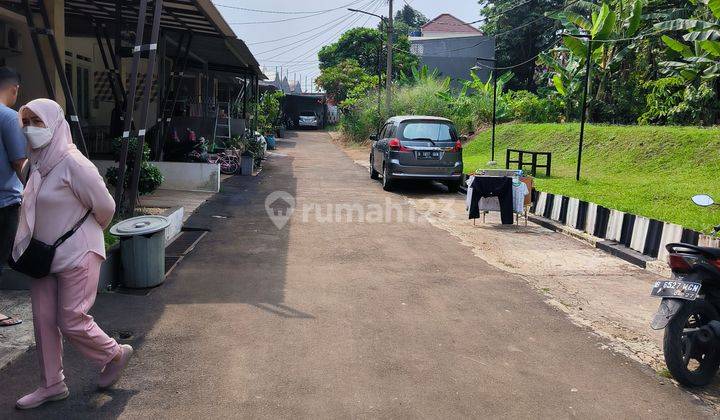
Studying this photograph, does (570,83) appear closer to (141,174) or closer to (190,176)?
(190,176)

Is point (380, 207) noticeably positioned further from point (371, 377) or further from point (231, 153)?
point (371, 377)

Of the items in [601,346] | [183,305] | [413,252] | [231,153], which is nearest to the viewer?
[601,346]

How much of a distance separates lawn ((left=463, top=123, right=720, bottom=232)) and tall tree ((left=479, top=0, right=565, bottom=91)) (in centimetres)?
2625

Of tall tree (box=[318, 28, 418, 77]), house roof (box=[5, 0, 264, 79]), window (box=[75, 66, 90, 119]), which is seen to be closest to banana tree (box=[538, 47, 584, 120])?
house roof (box=[5, 0, 264, 79])

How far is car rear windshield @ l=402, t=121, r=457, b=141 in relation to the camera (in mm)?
14719

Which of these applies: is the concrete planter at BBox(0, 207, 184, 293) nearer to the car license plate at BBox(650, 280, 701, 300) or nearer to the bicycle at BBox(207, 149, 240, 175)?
the car license plate at BBox(650, 280, 701, 300)

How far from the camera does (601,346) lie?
5281 millimetres

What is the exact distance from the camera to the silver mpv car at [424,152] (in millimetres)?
14492

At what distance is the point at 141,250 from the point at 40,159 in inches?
105

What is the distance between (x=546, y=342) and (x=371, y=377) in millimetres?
1722

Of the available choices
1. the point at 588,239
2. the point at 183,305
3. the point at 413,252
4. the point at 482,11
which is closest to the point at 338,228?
the point at 413,252

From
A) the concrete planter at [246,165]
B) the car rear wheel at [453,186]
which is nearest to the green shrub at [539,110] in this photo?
the car rear wheel at [453,186]

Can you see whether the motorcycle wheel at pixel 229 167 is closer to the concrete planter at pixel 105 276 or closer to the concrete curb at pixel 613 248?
the concrete curb at pixel 613 248

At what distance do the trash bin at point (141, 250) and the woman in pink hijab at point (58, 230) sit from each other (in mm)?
2415
